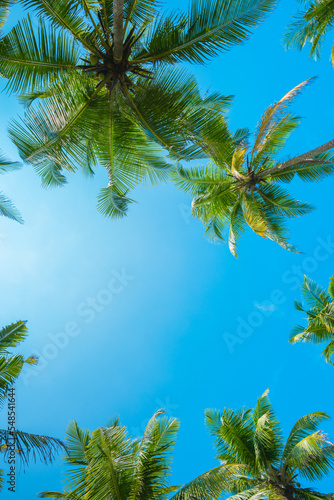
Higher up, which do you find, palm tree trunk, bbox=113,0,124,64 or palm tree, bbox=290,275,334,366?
palm tree trunk, bbox=113,0,124,64

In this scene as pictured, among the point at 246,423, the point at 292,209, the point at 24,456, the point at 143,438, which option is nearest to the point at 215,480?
the point at 143,438

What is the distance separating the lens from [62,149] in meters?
9.68

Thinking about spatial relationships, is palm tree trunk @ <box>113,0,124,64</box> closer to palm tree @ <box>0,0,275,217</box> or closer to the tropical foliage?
palm tree @ <box>0,0,275,217</box>

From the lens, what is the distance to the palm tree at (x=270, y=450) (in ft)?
37.3

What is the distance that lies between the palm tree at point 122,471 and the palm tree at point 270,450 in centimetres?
327

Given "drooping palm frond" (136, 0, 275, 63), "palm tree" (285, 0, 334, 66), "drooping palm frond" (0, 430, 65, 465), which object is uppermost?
"palm tree" (285, 0, 334, 66)

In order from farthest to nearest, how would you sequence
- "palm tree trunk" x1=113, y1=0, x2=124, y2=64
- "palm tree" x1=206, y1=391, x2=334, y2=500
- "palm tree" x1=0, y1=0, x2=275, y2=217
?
"palm tree" x1=206, y1=391, x2=334, y2=500
"palm tree" x1=0, y1=0, x2=275, y2=217
"palm tree trunk" x1=113, y1=0, x2=124, y2=64

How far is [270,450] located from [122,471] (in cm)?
654

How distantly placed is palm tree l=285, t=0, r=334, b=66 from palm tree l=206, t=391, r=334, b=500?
11.6m

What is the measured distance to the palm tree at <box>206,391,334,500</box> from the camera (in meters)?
11.4

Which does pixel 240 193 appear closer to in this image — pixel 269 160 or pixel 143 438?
pixel 269 160

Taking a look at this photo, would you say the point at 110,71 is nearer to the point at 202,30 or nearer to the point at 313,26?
the point at 202,30

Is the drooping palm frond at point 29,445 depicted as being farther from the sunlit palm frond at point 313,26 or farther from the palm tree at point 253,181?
the sunlit palm frond at point 313,26

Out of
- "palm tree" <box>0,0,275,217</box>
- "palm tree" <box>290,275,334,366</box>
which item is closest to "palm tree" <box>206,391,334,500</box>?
"palm tree" <box>290,275,334,366</box>
